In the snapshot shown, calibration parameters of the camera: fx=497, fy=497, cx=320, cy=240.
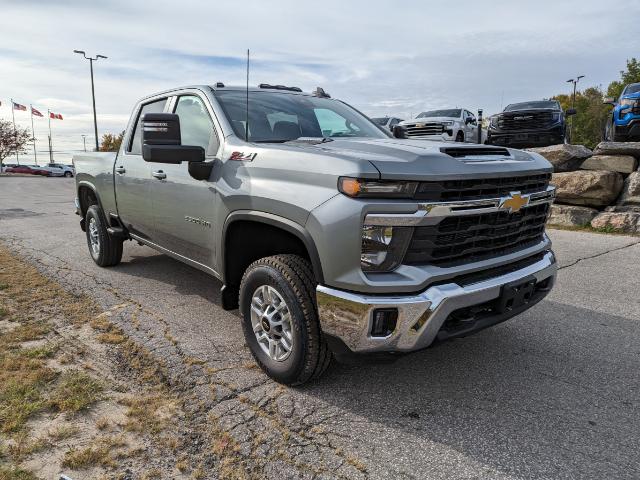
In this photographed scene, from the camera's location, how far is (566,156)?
32.3 feet

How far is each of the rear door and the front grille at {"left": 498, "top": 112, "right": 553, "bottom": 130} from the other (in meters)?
10.7

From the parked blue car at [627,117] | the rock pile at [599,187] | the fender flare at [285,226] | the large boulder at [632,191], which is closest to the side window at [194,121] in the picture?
the fender flare at [285,226]

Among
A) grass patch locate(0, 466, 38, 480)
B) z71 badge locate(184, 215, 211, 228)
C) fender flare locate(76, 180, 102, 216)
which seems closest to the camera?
grass patch locate(0, 466, 38, 480)

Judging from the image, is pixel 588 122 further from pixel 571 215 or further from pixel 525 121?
pixel 571 215

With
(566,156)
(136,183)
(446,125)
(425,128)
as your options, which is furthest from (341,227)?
(446,125)

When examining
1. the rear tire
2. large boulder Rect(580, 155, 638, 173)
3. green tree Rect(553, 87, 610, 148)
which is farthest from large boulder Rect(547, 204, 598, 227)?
green tree Rect(553, 87, 610, 148)

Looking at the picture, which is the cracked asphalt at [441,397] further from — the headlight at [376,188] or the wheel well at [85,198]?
the wheel well at [85,198]

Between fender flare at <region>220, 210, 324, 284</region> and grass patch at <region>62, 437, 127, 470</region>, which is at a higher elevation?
fender flare at <region>220, 210, 324, 284</region>

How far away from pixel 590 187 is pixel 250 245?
8.07 metres

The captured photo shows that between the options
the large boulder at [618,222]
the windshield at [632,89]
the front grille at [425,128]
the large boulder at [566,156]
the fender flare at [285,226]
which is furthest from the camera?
the front grille at [425,128]

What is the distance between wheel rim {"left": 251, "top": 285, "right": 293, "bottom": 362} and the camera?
117 inches

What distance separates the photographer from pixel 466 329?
8.65 ft

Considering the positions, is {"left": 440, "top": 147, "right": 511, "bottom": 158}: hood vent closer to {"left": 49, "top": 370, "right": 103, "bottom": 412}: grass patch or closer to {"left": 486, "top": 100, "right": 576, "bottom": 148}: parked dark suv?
{"left": 49, "top": 370, "right": 103, "bottom": 412}: grass patch

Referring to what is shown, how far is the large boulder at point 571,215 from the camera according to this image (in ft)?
30.3
